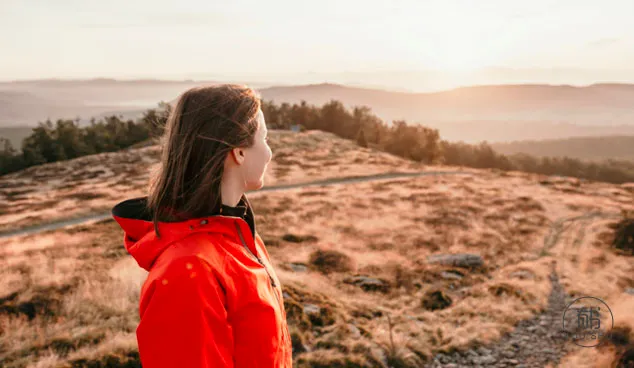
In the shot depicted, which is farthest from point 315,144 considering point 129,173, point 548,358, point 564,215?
point 548,358

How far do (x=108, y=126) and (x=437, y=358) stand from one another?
83.7 m

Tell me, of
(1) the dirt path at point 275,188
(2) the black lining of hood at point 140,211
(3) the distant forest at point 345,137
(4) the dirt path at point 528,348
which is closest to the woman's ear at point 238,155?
(2) the black lining of hood at point 140,211

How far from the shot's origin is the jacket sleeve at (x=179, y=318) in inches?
83.5

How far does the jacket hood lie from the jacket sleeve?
0.28m

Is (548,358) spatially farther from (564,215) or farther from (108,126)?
(108,126)

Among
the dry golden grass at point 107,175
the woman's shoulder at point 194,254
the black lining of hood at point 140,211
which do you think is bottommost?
the dry golden grass at point 107,175

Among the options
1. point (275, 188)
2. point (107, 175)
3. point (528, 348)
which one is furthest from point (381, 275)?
point (107, 175)

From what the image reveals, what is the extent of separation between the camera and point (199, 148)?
8.11 feet

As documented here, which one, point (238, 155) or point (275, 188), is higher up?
point (238, 155)

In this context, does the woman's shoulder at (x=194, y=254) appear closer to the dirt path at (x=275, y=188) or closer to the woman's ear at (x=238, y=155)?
the woman's ear at (x=238, y=155)

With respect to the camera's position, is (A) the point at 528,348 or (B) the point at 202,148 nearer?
(B) the point at 202,148

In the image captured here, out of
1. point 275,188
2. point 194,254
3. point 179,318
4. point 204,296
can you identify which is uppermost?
point 194,254

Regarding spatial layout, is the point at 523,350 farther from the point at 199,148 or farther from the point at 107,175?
the point at 107,175

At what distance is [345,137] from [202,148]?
93002 millimetres
